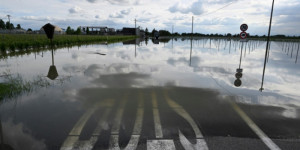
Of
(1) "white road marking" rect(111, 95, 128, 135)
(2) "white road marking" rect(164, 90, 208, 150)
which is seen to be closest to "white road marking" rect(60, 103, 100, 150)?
(1) "white road marking" rect(111, 95, 128, 135)

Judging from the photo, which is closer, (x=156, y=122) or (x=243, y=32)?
(x=156, y=122)

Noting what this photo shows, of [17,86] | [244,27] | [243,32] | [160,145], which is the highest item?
[244,27]

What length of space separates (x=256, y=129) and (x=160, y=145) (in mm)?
2398

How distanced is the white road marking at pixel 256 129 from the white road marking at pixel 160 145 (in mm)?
1935

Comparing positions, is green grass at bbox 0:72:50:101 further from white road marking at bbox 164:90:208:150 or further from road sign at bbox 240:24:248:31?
road sign at bbox 240:24:248:31

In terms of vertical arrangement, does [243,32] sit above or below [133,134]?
above

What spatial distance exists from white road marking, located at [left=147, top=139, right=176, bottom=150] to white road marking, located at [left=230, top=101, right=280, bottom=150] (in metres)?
1.93

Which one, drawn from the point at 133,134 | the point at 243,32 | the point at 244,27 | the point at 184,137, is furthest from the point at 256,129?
the point at 243,32

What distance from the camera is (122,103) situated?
627 cm

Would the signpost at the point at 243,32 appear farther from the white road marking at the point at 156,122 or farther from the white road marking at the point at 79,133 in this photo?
the white road marking at the point at 79,133

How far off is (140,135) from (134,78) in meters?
5.85

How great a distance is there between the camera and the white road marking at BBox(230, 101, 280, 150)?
3.97 metres

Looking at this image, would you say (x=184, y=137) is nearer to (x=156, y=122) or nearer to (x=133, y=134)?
(x=156, y=122)

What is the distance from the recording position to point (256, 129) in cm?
467
